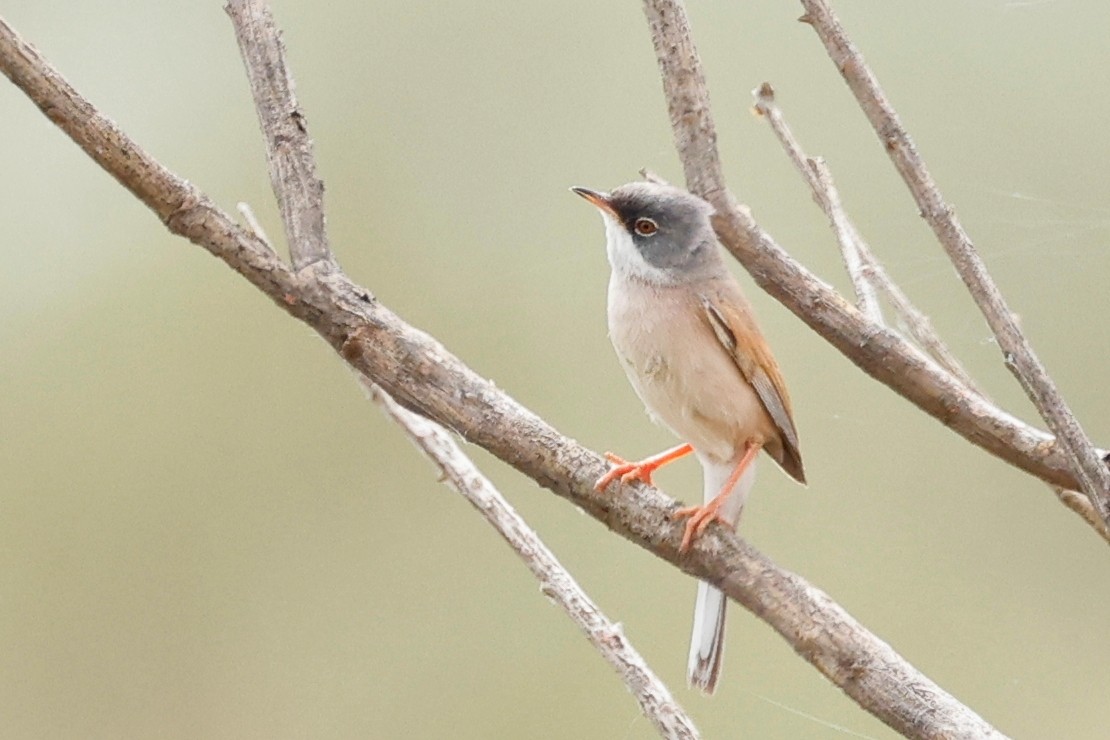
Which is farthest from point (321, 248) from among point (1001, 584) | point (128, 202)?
point (128, 202)

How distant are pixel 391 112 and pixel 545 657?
2038 millimetres

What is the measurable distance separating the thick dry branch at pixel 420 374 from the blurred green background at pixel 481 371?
2.31m

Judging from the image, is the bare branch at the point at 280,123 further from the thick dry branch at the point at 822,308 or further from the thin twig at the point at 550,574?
the thick dry branch at the point at 822,308

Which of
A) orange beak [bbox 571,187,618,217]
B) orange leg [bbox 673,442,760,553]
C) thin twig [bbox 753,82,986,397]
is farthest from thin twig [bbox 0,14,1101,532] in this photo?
orange beak [bbox 571,187,618,217]

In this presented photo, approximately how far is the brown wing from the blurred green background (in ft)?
5.33

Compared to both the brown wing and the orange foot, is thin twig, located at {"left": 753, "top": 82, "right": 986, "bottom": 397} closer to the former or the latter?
the brown wing

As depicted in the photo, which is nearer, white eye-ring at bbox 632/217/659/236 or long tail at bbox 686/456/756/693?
long tail at bbox 686/456/756/693

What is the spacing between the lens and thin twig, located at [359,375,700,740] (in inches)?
63.3

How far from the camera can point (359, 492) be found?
441 cm

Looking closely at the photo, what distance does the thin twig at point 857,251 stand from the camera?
1.83 meters

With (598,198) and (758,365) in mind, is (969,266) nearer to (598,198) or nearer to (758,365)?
(758,365)

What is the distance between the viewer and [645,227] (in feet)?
7.39

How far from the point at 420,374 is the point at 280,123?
1.28ft

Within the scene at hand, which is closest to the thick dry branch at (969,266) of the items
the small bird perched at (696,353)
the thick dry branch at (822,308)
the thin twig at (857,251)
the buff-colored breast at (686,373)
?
the thick dry branch at (822,308)
